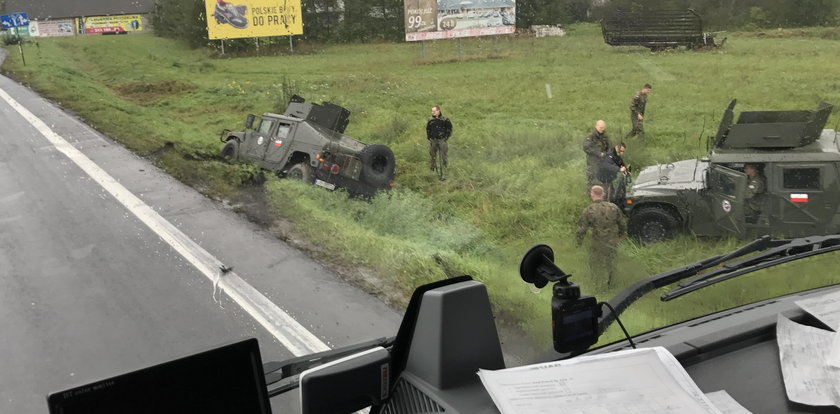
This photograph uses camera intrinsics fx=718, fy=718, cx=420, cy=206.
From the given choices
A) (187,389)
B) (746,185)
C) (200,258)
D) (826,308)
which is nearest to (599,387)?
(187,389)

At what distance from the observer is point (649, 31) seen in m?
4.80

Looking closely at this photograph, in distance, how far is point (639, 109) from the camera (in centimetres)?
489

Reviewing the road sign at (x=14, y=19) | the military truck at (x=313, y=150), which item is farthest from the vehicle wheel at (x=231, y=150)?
the road sign at (x=14, y=19)

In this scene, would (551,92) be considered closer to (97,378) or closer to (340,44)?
(340,44)

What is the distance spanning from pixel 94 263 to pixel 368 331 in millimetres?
1214

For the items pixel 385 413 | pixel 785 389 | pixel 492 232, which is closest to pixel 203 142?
pixel 492 232

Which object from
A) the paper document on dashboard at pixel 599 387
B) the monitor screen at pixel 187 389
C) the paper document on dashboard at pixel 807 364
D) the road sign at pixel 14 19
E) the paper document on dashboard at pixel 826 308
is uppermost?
the road sign at pixel 14 19

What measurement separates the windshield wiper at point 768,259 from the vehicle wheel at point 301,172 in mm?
2923

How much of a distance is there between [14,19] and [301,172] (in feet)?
5.74

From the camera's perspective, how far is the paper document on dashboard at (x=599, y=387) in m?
1.14

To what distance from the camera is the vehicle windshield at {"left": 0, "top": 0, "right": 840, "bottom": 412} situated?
120 inches

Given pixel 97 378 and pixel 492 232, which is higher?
pixel 97 378

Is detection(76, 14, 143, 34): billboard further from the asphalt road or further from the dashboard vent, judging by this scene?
the dashboard vent

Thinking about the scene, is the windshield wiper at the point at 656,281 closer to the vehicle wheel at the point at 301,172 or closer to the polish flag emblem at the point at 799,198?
the polish flag emblem at the point at 799,198
